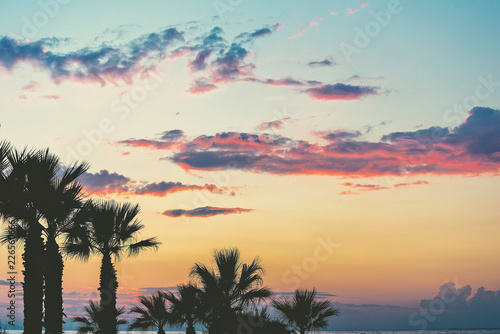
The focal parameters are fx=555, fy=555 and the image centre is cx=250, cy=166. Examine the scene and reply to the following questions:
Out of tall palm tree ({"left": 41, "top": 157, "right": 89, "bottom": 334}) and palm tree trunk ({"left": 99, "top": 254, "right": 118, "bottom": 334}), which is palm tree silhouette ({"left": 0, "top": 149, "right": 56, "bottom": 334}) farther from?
palm tree trunk ({"left": 99, "top": 254, "right": 118, "bottom": 334})

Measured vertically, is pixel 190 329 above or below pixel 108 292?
below

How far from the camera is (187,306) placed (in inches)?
1107

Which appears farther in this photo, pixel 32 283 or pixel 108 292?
Answer: pixel 108 292

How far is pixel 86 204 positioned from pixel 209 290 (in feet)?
23.1

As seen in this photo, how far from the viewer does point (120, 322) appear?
121 ft

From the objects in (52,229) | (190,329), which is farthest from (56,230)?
(190,329)

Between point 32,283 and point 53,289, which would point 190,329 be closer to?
point 53,289

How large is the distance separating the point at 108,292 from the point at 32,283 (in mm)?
8336

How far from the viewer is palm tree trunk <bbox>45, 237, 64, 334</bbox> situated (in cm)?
2566

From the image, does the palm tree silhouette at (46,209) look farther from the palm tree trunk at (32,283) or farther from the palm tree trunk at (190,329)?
the palm tree trunk at (190,329)

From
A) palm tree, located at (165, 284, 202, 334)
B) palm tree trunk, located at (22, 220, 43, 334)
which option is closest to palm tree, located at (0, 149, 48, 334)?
palm tree trunk, located at (22, 220, 43, 334)

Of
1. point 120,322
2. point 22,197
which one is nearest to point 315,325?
point 22,197

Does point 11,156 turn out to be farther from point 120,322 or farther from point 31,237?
point 120,322

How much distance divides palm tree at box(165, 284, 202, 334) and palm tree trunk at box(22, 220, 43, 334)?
6.62 m
